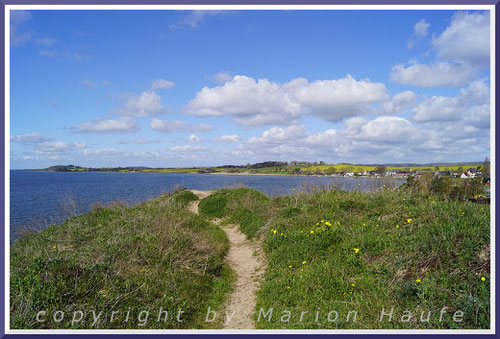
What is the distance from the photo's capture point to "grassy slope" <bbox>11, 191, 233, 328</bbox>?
454cm

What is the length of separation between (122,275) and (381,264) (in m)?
5.13

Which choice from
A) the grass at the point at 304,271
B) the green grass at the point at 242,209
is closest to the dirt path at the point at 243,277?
the grass at the point at 304,271

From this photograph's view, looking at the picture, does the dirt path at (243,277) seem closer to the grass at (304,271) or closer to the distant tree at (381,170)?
the grass at (304,271)

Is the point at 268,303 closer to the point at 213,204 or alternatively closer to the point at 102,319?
the point at 102,319

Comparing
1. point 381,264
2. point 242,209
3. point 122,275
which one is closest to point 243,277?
point 122,275

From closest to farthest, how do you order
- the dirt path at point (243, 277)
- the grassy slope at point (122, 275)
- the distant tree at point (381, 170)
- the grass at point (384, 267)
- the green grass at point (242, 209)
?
1. the grass at point (384, 267)
2. the grassy slope at point (122, 275)
3. the dirt path at point (243, 277)
4. the green grass at point (242, 209)
5. the distant tree at point (381, 170)

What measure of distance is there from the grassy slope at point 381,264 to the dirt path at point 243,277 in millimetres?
321

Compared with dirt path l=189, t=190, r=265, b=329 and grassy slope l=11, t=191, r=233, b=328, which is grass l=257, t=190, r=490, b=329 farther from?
grassy slope l=11, t=191, r=233, b=328

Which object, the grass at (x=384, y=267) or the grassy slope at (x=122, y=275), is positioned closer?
the grass at (x=384, y=267)

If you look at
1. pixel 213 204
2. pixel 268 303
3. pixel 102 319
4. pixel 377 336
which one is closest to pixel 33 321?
pixel 102 319

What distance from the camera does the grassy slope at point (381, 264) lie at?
14.4 feet

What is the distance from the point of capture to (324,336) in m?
2.93

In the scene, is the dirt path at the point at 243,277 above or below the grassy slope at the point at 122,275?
below

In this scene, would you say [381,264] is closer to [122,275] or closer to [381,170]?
[122,275]
